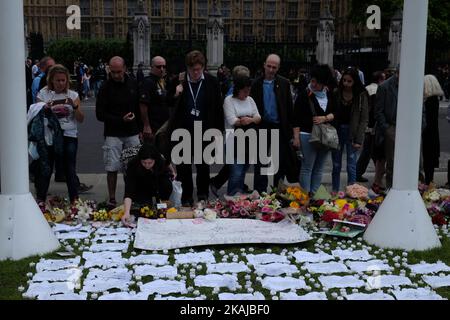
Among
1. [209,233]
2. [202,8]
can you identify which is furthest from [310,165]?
[202,8]

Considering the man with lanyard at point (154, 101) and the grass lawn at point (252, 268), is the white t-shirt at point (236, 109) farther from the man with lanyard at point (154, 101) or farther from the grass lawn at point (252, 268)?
the grass lawn at point (252, 268)

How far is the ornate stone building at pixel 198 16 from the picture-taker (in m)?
56.0

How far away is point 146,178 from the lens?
6.40 m

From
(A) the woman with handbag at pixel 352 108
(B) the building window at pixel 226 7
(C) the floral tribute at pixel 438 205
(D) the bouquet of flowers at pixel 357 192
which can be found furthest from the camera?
(B) the building window at pixel 226 7

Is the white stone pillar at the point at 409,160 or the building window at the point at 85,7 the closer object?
the white stone pillar at the point at 409,160

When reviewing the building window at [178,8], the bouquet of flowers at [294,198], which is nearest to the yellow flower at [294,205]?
the bouquet of flowers at [294,198]

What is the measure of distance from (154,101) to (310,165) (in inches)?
79.6

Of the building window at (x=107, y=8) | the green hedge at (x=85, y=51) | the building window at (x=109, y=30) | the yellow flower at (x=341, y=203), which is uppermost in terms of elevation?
the building window at (x=107, y=8)

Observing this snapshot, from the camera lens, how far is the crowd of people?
6770 millimetres

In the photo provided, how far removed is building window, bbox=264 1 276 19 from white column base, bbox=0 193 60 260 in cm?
5940

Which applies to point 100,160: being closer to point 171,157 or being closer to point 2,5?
point 171,157

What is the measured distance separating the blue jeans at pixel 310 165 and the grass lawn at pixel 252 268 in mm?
1623

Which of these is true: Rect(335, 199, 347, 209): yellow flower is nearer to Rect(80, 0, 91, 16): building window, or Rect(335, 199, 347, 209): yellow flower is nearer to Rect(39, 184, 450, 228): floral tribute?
Rect(39, 184, 450, 228): floral tribute

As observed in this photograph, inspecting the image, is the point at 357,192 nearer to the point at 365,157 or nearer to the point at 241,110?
the point at 241,110
